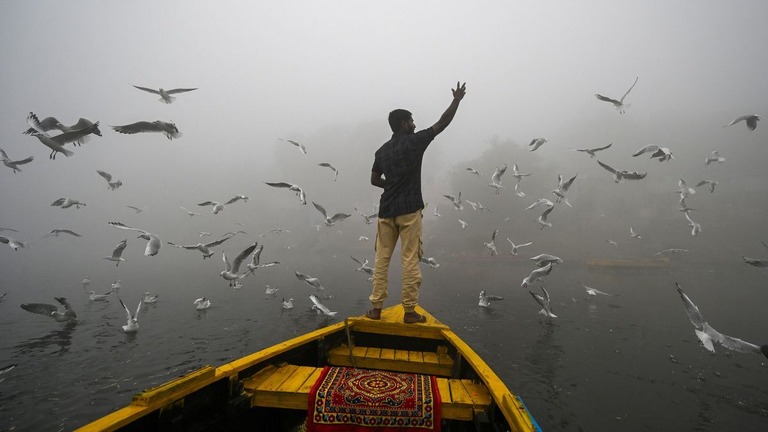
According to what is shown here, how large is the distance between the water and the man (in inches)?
179

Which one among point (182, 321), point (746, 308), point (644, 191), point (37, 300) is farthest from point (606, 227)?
point (37, 300)

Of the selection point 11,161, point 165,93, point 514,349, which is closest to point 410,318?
point 514,349

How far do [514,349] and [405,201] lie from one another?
8.66 m

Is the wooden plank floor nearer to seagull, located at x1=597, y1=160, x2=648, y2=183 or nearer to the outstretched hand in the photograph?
the outstretched hand

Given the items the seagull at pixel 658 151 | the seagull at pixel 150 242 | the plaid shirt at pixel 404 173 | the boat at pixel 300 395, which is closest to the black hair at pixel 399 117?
Result: the plaid shirt at pixel 404 173

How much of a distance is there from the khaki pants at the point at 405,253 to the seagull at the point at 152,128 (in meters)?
6.78

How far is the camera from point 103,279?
32438 mm

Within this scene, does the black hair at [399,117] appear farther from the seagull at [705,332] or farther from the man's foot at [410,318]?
the seagull at [705,332]

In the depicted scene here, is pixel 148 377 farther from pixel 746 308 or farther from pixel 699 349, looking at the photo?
pixel 746 308

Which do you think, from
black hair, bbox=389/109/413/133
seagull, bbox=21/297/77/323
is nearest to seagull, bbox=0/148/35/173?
seagull, bbox=21/297/77/323

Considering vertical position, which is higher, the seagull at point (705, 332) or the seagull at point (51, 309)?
the seagull at point (51, 309)

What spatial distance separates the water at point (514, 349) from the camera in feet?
23.9

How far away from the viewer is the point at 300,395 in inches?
113

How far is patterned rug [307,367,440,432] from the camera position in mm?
2617
